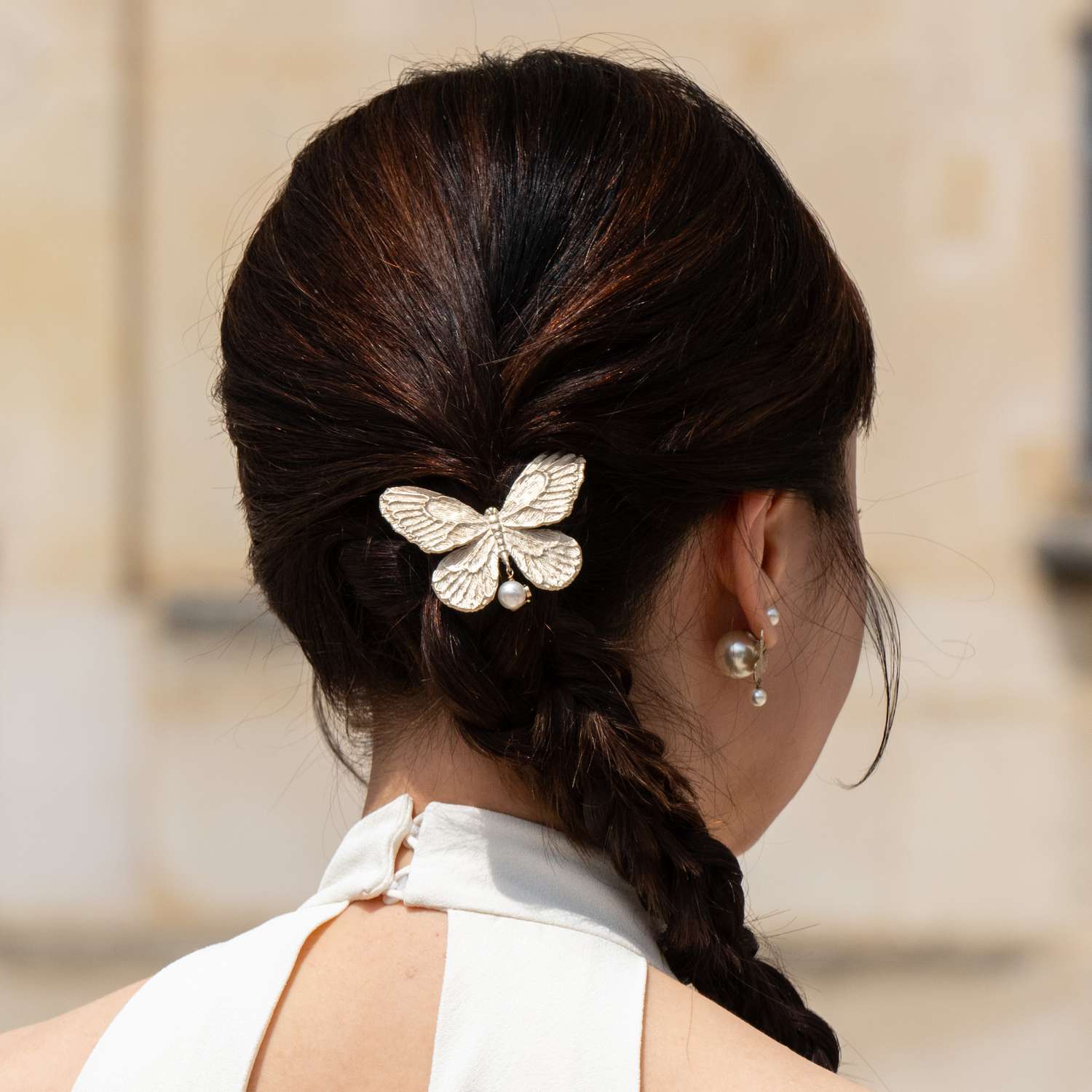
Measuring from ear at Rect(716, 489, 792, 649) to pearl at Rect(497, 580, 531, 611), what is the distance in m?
0.19

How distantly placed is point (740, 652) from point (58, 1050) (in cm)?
62

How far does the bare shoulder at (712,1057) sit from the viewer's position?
0.85 meters

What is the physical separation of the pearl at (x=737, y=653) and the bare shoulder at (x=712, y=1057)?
271 mm

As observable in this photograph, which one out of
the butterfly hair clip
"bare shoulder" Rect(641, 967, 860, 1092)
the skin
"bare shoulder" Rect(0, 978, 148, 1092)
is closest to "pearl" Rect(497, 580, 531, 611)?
the butterfly hair clip

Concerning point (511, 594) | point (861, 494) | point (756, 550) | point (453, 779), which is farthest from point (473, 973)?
point (861, 494)

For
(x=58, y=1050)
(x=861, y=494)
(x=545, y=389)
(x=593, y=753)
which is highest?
(x=545, y=389)

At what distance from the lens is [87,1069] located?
0.95 meters

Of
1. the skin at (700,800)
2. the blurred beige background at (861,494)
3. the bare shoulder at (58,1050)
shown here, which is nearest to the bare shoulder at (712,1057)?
the skin at (700,800)

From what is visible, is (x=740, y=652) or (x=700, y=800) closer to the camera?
(x=740, y=652)

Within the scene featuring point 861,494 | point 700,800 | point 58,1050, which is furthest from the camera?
point 861,494

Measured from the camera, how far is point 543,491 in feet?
3.04

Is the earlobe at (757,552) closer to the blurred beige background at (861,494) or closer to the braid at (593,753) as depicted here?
the braid at (593,753)

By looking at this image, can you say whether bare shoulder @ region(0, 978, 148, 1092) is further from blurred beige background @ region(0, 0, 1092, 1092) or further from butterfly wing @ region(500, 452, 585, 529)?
blurred beige background @ region(0, 0, 1092, 1092)

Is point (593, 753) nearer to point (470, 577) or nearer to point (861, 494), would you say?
point (470, 577)
